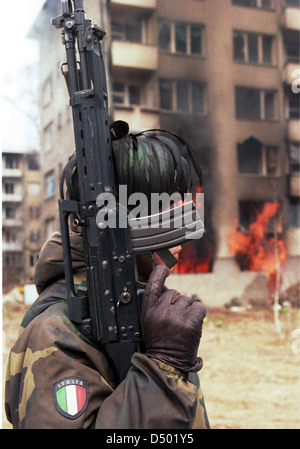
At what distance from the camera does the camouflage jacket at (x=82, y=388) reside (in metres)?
1.20

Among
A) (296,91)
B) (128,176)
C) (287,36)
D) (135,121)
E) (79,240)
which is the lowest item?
(79,240)

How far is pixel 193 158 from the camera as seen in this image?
5.49 feet

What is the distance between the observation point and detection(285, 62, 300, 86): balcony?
26.9ft

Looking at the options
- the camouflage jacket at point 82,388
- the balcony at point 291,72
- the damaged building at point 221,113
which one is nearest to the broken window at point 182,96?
the damaged building at point 221,113

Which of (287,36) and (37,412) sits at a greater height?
(287,36)

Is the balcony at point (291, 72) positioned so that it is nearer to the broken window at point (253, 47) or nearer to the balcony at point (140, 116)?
the broken window at point (253, 47)

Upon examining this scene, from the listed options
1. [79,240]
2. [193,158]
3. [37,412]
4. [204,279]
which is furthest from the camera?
[204,279]

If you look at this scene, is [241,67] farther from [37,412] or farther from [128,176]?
[37,412]

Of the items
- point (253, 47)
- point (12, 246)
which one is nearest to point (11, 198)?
point (12, 246)

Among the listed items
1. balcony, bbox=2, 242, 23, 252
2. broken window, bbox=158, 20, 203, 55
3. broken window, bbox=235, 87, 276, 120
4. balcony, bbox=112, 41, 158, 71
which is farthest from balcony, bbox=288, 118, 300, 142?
balcony, bbox=2, 242, 23, 252

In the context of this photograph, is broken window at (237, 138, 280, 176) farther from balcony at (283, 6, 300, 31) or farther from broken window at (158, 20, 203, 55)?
balcony at (283, 6, 300, 31)

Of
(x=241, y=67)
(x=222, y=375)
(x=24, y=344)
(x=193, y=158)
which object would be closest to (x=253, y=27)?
(x=241, y=67)

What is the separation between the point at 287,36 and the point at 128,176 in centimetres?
778
